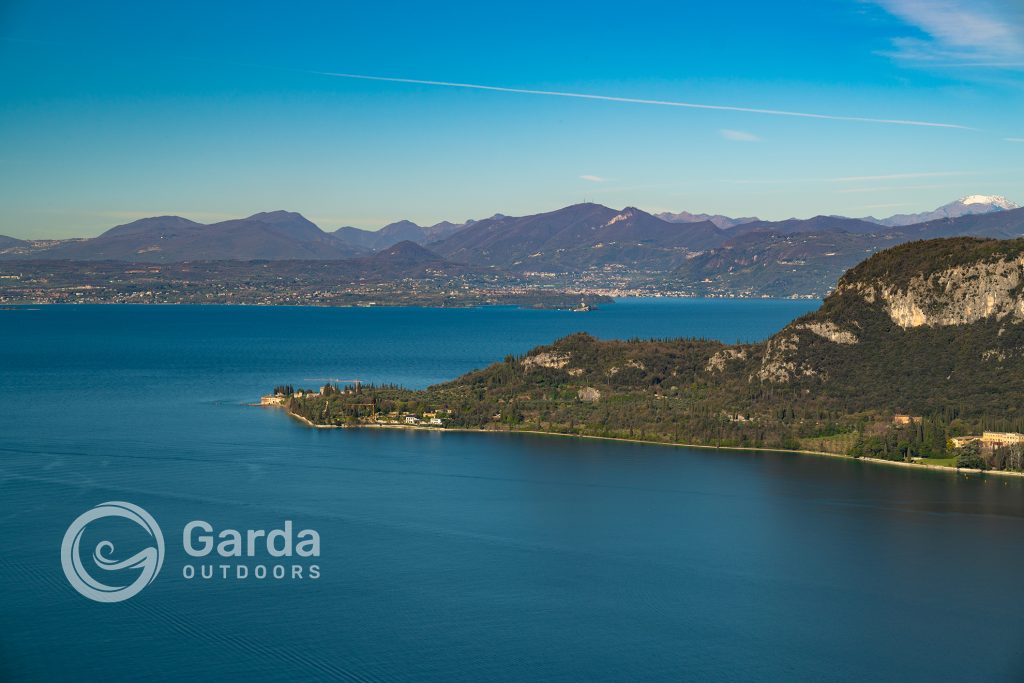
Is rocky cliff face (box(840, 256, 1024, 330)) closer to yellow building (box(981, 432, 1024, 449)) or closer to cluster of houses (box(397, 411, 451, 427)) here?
yellow building (box(981, 432, 1024, 449))

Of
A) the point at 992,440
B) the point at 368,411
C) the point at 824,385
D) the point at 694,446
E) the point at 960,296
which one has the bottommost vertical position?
the point at 694,446

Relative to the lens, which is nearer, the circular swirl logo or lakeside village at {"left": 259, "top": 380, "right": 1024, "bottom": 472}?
the circular swirl logo

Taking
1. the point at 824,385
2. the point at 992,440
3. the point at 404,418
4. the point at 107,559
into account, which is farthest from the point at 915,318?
the point at 107,559

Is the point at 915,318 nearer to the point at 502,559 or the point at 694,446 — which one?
the point at 694,446

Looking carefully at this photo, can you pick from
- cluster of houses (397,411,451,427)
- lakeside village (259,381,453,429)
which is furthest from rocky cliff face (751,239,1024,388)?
lakeside village (259,381,453,429)

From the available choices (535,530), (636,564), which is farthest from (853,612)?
(535,530)

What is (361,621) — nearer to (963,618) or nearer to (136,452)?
(963,618)
